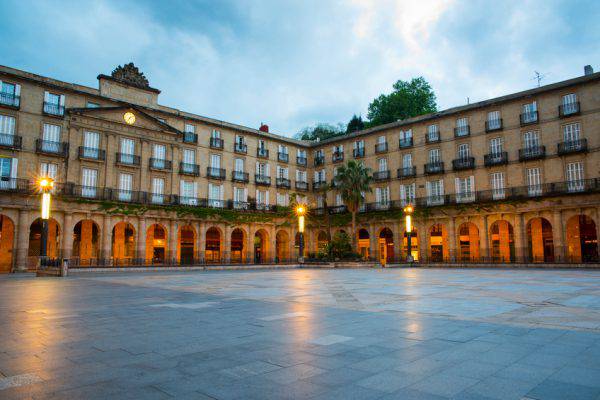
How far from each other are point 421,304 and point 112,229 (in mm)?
35266

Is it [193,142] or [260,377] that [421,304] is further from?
[193,142]

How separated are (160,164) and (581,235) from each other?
132 ft

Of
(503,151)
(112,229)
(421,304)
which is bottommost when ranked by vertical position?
(421,304)

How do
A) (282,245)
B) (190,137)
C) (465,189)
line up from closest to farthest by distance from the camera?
(465,189) → (190,137) → (282,245)

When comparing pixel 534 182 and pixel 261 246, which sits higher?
pixel 534 182

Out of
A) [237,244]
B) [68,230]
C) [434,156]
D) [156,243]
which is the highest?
[434,156]

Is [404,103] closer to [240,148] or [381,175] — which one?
[381,175]

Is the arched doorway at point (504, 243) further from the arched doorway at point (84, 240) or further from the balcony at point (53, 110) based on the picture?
the balcony at point (53, 110)

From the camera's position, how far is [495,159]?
41594 millimetres

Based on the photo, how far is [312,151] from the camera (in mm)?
57125

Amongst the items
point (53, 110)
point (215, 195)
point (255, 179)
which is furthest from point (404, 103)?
point (53, 110)

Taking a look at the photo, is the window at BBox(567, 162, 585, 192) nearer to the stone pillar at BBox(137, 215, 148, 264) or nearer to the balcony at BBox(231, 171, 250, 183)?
the balcony at BBox(231, 171, 250, 183)

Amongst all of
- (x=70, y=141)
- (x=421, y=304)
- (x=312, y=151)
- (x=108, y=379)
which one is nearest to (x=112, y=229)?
(x=70, y=141)

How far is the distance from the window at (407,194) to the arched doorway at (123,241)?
28.1m
